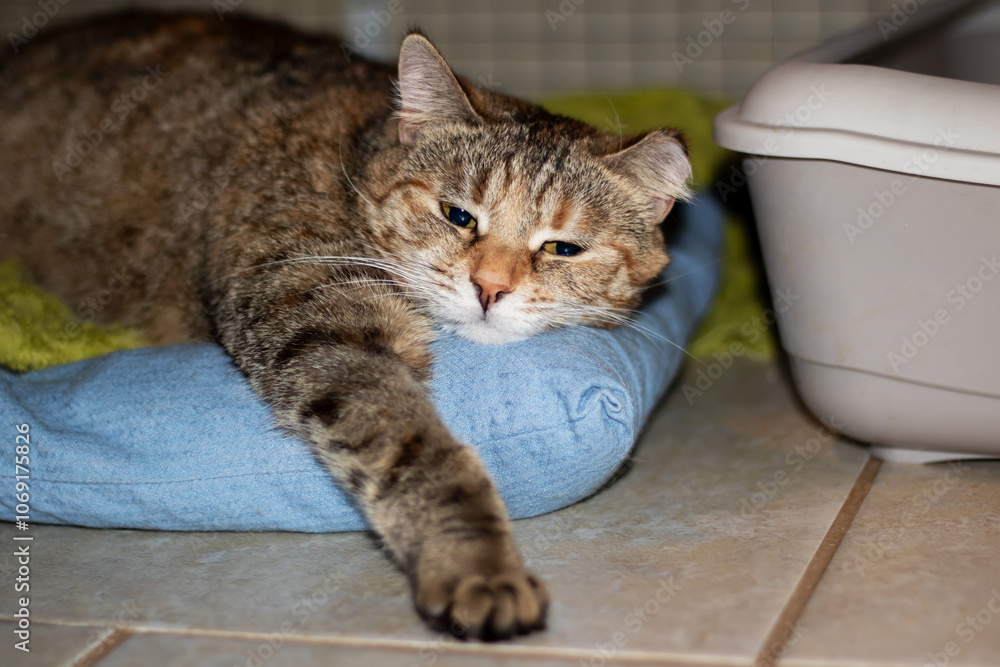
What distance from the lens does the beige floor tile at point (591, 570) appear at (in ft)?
4.26

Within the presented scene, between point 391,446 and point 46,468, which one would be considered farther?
point 46,468

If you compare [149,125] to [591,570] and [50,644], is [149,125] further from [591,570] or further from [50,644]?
[591,570]

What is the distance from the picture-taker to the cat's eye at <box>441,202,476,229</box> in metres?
1.72

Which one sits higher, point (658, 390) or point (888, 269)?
point (888, 269)

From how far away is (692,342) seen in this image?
2590 millimetres

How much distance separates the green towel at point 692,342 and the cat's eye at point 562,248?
1.00ft

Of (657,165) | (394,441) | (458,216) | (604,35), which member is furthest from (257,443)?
(604,35)

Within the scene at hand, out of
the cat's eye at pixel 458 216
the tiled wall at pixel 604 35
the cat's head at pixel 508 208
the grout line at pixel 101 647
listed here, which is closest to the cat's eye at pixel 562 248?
the cat's head at pixel 508 208

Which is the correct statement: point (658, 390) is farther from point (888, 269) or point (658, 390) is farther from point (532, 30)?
point (532, 30)

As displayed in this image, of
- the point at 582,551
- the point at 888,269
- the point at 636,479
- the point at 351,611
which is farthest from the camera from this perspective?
the point at 636,479

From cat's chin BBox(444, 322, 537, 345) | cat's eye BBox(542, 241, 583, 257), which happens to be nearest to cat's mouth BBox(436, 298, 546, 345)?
cat's chin BBox(444, 322, 537, 345)

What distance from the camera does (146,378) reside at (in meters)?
1.71

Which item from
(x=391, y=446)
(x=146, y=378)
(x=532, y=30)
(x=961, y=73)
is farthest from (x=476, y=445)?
(x=532, y=30)

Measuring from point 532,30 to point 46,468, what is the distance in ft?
8.13
